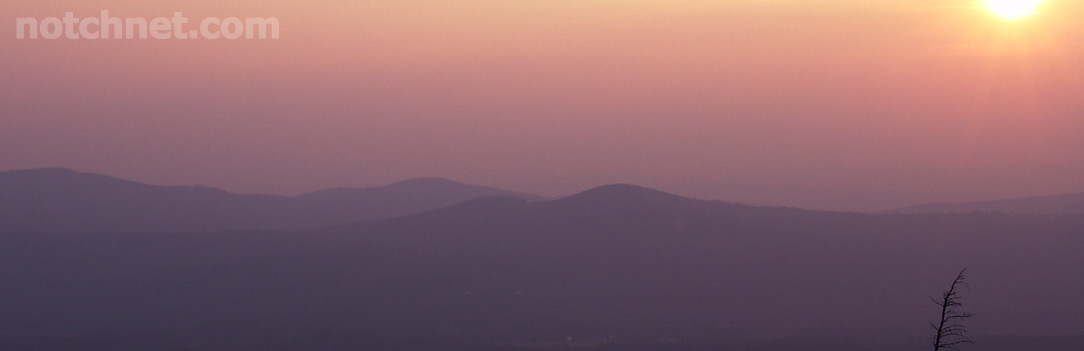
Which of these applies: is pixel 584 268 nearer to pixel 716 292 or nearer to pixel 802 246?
pixel 716 292

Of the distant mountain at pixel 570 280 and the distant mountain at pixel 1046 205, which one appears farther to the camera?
the distant mountain at pixel 1046 205

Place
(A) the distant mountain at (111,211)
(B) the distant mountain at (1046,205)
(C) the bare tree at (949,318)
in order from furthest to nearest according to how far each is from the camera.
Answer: (A) the distant mountain at (111,211)
(B) the distant mountain at (1046,205)
(C) the bare tree at (949,318)

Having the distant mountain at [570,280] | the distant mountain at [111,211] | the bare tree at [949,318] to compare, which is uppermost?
the distant mountain at [111,211]

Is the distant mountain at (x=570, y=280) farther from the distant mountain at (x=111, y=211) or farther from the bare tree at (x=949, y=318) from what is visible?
the distant mountain at (x=111, y=211)

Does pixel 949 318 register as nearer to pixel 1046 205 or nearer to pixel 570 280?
pixel 570 280

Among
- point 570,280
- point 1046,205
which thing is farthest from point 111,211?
point 1046,205

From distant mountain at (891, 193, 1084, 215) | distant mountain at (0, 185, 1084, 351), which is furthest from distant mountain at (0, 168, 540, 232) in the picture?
distant mountain at (891, 193, 1084, 215)

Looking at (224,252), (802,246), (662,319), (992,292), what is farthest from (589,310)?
(224,252)

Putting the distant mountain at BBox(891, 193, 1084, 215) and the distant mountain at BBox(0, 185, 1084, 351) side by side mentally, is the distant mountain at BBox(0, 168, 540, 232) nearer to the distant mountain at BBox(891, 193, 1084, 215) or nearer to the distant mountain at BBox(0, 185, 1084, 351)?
the distant mountain at BBox(0, 185, 1084, 351)

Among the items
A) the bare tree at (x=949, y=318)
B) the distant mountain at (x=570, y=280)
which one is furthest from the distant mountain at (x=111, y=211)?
the bare tree at (x=949, y=318)
